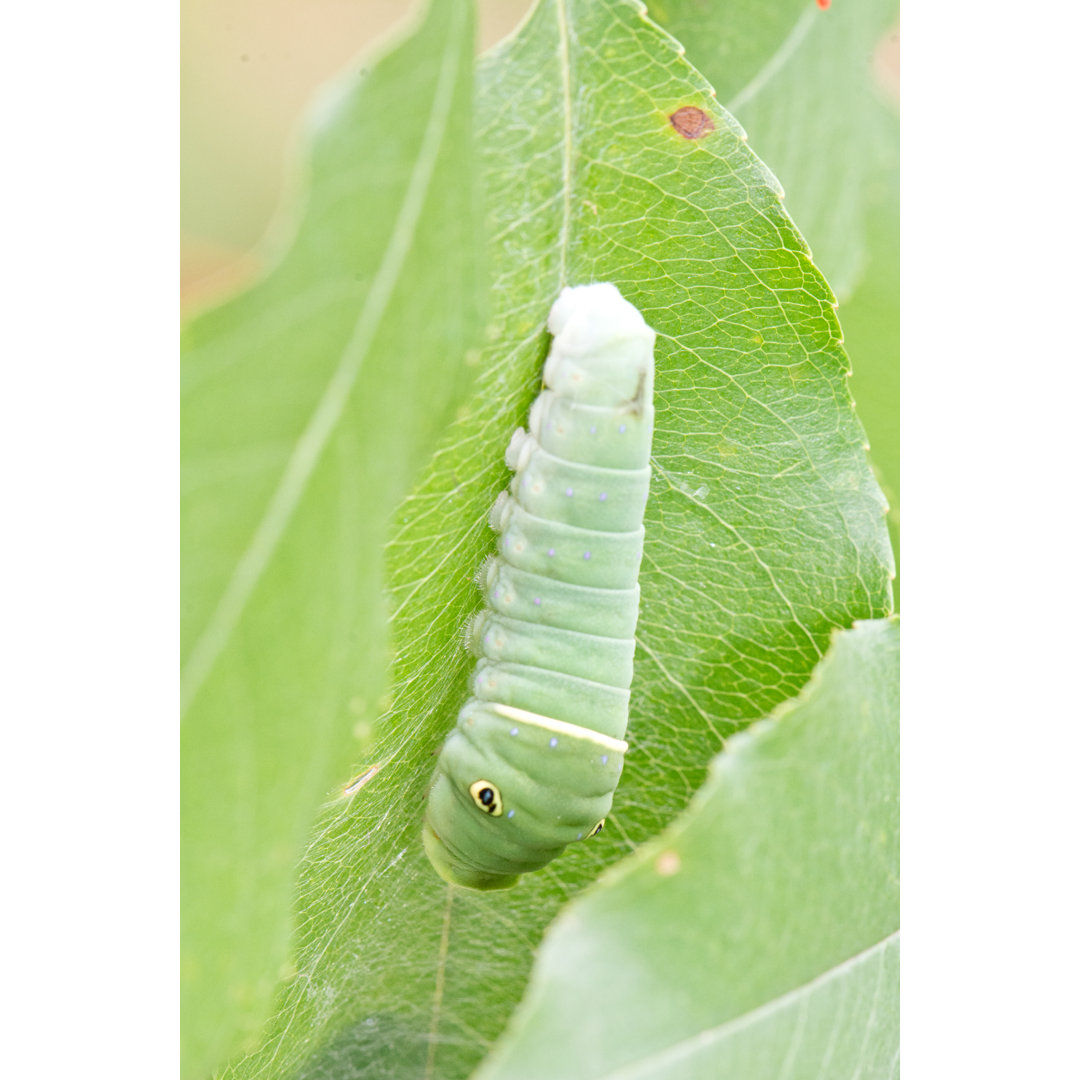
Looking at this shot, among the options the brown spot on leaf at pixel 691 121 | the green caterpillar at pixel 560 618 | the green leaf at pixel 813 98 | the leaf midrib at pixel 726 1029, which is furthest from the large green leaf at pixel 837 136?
the leaf midrib at pixel 726 1029

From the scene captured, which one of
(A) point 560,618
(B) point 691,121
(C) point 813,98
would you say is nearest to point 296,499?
(A) point 560,618

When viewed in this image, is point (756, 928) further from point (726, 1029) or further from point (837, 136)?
point (837, 136)

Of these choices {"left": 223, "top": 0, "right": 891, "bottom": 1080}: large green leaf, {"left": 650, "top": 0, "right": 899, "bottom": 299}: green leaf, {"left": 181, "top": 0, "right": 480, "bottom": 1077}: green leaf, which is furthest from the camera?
{"left": 650, "top": 0, "right": 899, "bottom": 299}: green leaf

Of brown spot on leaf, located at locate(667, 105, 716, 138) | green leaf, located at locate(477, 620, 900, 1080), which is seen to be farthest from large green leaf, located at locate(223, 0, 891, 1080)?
green leaf, located at locate(477, 620, 900, 1080)

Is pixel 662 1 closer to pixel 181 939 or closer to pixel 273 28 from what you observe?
pixel 273 28

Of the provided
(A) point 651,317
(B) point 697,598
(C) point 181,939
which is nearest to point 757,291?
(A) point 651,317

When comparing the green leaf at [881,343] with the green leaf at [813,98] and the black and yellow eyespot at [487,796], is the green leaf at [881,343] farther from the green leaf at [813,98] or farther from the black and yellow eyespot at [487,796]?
the black and yellow eyespot at [487,796]

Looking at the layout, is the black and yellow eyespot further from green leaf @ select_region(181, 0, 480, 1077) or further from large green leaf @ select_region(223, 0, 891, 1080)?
green leaf @ select_region(181, 0, 480, 1077)
